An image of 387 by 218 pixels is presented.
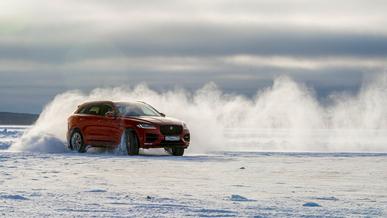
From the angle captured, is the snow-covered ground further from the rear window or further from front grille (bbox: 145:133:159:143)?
the rear window

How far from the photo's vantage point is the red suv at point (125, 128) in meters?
22.9

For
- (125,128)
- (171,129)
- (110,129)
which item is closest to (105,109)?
(110,129)

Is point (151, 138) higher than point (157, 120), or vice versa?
point (157, 120)

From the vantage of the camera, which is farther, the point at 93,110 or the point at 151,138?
the point at 93,110

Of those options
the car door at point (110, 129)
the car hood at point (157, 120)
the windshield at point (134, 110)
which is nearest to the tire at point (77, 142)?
the car door at point (110, 129)

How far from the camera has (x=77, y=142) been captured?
82.7 ft

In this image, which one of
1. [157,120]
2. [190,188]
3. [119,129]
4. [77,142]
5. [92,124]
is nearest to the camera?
[190,188]

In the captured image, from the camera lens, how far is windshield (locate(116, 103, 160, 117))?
2415cm

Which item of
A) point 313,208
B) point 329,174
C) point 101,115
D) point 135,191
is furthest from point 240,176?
point 101,115

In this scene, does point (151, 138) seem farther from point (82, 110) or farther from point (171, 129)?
point (82, 110)

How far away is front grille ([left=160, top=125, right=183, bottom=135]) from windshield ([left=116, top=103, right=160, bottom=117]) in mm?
1440

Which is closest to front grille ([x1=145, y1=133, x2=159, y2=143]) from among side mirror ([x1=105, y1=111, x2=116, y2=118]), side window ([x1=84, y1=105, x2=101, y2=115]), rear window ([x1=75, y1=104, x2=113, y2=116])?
side mirror ([x1=105, y1=111, x2=116, y2=118])

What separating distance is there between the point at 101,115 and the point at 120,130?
4.55 feet

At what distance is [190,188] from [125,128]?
10808mm
